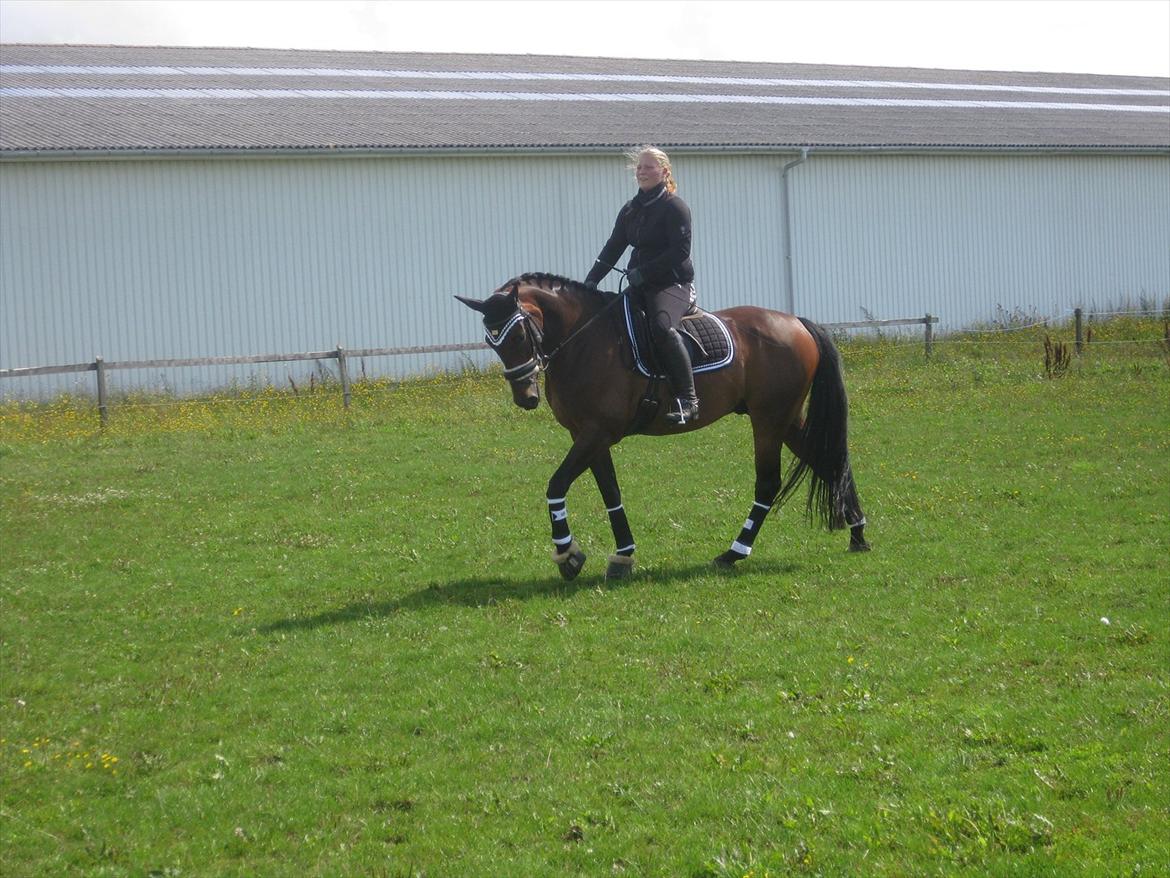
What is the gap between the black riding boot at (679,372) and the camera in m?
10.3

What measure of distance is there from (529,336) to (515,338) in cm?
15

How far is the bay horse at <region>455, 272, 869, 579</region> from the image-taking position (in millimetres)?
9977

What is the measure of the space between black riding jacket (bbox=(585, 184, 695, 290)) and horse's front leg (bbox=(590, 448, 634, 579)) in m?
1.47

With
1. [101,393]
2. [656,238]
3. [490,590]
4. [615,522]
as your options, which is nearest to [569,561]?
[615,522]

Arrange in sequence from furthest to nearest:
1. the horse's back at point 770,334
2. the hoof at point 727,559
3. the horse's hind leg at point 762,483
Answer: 1. the horse's back at point 770,334
2. the horse's hind leg at point 762,483
3. the hoof at point 727,559

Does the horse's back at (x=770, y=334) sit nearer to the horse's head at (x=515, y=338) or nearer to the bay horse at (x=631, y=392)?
the bay horse at (x=631, y=392)

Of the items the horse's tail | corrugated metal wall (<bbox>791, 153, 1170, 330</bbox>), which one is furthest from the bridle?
corrugated metal wall (<bbox>791, 153, 1170, 330</bbox>)

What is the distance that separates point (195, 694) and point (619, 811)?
3200 mm

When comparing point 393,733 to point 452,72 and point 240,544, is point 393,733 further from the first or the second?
point 452,72

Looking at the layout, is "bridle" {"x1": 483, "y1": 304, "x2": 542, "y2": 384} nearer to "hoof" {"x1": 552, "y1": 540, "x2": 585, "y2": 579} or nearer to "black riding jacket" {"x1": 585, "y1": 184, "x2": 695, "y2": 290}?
"black riding jacket" {"x1": 585, "y1": 184, "x2": 695, "y2": 290}

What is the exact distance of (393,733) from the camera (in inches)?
275

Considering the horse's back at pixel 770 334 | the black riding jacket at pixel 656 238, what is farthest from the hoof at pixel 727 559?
the black riding jacket at pixel 656 238

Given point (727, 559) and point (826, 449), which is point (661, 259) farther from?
point (727, 559)

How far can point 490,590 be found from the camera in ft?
33.2
